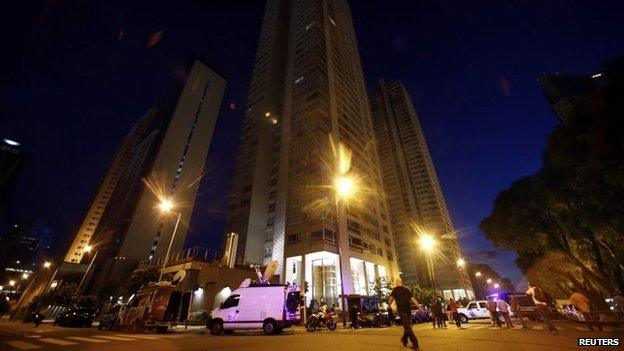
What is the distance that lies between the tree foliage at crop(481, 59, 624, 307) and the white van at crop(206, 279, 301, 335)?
654 inches

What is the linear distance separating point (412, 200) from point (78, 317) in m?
95.1

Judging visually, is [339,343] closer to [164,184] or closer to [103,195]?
[164,184]

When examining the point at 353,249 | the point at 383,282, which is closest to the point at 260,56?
the point at 353,249

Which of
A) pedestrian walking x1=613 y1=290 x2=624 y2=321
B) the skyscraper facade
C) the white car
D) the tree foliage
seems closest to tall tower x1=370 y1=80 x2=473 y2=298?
the tree foliage

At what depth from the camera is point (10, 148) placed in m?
49.7

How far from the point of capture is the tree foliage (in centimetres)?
1230

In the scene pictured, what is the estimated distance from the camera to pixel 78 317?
75.3 ft

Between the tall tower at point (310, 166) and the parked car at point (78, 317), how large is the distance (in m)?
25.6

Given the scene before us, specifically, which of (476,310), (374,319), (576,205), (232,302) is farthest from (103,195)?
(576,205)

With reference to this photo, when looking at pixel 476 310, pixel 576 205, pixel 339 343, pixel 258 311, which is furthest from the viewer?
pixel 476 310

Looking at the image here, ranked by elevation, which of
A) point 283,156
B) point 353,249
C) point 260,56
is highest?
point 260,56

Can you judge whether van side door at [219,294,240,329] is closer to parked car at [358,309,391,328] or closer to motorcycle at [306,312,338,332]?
motorcycle at [306,312,338,332]

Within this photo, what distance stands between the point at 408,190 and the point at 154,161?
8565cm

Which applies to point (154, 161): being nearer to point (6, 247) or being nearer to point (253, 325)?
point (6, 247)
